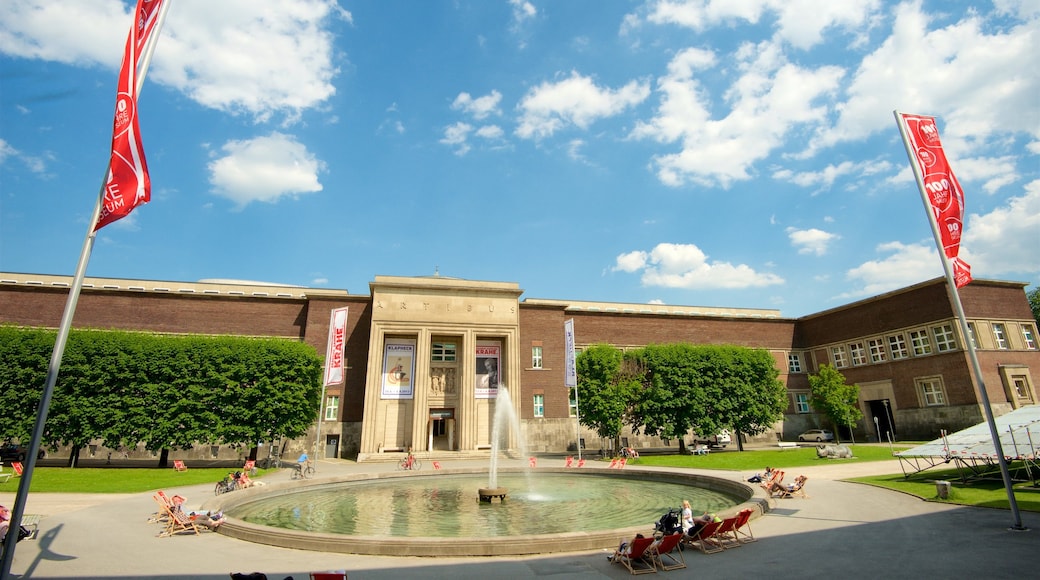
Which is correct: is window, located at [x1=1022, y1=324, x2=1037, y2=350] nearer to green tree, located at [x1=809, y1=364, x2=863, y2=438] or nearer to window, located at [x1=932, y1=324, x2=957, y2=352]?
window, located at [x1=932, y1=324, x2=957, y2=352]

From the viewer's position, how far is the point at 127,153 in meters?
8.41

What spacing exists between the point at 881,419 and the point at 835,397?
325 inches

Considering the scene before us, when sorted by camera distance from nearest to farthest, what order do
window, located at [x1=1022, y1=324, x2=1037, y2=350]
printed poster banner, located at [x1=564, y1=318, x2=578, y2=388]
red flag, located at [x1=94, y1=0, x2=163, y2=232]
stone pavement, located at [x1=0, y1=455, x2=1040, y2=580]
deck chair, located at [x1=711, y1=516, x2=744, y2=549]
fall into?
red flag, located at [x1=94, y1=0, x2=163, y2=232], stone pavement, located at [x1=0, y1=455, x2=1040, y2=580], deck chair, located at [x1=711, y1=516, x2=744, y2=549], printed poster banner, located at [x1=564, y1=318, x2=578, y2=388], window, located at [x1=1022, y1=324, x2=1037, y2=350]

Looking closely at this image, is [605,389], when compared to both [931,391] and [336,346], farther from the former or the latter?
[931,391]

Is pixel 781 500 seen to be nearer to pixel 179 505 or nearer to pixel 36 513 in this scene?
pixel 179 505

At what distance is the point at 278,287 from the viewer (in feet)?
181

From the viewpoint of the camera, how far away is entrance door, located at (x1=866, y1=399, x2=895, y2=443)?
4531cm

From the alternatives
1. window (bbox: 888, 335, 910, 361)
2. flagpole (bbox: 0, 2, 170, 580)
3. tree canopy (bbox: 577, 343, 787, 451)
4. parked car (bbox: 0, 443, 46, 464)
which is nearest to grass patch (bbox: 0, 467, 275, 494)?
parked car (bbox: 0, 443, 46, 464)

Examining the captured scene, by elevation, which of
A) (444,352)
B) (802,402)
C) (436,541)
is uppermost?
(444,352)

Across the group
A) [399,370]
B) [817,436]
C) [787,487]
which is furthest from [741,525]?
[817,436]

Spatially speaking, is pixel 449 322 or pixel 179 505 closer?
pixel 179 505

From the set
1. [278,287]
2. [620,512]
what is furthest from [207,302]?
[620,512]

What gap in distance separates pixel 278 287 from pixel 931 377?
64.3 m

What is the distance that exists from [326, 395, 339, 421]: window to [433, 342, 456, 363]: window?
30.4 ft
